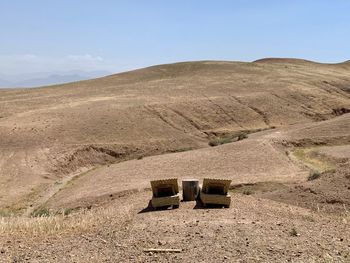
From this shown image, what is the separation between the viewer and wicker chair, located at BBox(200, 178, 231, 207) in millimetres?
15203

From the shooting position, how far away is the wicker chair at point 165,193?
50.1 ft

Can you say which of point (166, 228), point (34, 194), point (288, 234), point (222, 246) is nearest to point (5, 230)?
point (166, 228)

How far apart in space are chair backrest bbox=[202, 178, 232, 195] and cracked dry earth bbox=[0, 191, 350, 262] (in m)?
1.28

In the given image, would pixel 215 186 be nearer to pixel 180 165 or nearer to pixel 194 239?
pixel 194 239

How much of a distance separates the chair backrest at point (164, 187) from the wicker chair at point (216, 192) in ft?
2.93

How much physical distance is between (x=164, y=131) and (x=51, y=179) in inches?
552

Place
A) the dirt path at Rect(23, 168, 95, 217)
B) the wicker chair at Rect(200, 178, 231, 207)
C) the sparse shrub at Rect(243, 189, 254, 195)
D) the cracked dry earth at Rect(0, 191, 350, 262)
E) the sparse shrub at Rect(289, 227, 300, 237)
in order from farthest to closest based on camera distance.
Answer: the dirt path at Rect(23, 168, 95, 217), the sparse shrub at Rect(243, 189, 254, 195), the wicker chair at Rect(200, 178, 231, 207), the sparse shrub at Rect(289, 227, 300, 237), the cracked dry earth at Rect(0, 191, 350, 262)

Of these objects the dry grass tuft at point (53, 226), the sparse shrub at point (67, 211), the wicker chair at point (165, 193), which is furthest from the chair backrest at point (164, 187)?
the sparse shrub at point (67, 211)

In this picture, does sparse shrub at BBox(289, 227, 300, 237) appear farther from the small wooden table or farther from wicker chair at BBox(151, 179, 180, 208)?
the small wooden table

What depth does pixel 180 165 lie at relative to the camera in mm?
29094

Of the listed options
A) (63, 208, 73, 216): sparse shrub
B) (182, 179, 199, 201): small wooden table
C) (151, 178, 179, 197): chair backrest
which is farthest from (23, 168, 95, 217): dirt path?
(182, 179, 199, 201): small wooden table

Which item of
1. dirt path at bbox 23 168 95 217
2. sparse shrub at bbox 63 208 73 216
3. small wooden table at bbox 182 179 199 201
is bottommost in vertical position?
dirt path at bbox 23 168 95 217

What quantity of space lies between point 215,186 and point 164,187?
1.62 metres

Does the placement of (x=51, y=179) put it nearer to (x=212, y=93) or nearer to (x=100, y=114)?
(x=100, y=114)
